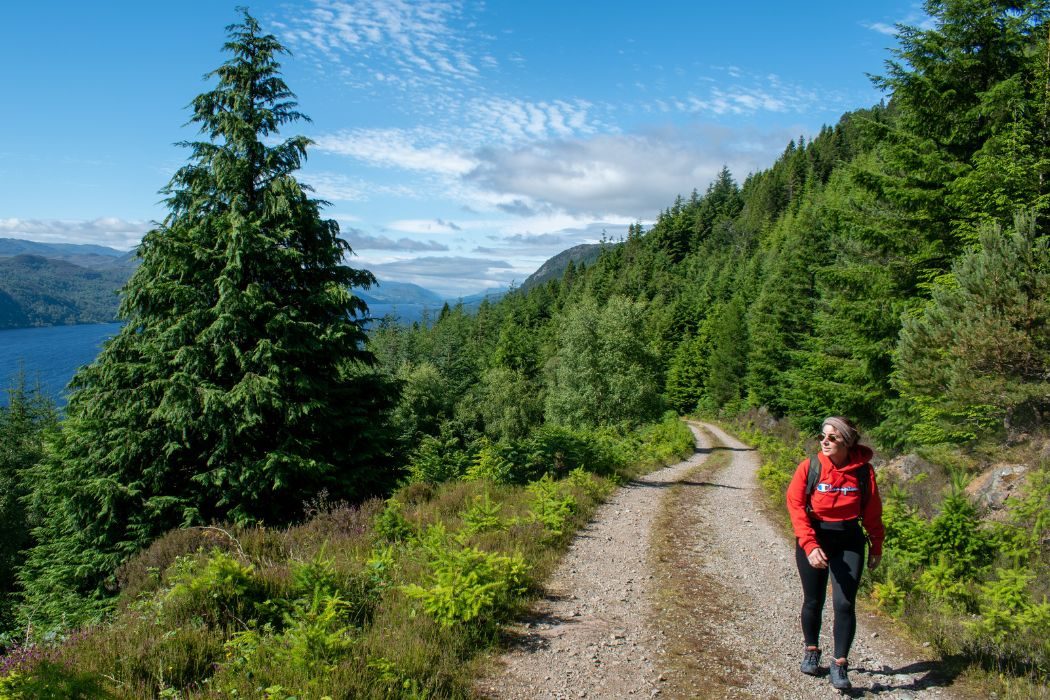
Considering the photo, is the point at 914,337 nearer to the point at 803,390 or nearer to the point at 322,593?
the point at 322,593

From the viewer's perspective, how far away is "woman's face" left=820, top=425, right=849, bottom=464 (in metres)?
4.28

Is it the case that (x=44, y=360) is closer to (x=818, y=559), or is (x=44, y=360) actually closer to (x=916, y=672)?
(x=818, y=559)

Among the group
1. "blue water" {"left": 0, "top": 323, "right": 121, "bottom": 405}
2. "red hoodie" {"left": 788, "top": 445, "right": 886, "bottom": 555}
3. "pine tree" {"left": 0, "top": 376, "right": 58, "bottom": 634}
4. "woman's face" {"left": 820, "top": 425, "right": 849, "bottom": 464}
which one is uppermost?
"woman's face" {"left": 820, "top": 425, "right": 849, "bottom": 464}

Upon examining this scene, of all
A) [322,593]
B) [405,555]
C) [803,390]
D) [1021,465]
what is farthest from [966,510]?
[803,390]

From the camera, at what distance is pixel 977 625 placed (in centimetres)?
511

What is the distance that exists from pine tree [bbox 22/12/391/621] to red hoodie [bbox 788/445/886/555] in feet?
29.7

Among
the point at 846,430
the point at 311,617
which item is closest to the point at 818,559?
the point at 846,430

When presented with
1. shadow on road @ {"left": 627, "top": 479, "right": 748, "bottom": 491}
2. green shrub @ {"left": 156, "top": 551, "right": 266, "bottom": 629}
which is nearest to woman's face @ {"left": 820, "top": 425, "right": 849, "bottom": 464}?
green shrub @ {"left": 156, "top": 551, "right": 266, "bottom": 629}

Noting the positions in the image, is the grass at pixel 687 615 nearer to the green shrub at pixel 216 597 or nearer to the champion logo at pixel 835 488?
the champion logo at pixel 835 488

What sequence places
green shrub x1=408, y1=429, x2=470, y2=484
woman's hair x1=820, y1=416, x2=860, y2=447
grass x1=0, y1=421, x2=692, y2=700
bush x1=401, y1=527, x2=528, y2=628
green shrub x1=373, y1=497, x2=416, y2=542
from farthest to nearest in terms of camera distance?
green shrub x1=408, y1=429, x2=470, y2=484 → green shrub x1=373, y1=497, x2=416, y2=542 → bush x1=401, y1=527, x2=528, y2=628 → woman's hair x1=820, y1=416, x2=860, y2=447 → grass x1=0, y1=421, x2=692, y2=700

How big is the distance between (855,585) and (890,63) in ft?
46.7

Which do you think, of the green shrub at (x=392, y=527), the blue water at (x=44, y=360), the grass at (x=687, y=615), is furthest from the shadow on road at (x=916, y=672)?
the blue water at (x=44, y=360)

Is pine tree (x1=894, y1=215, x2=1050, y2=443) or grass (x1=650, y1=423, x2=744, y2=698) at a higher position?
pine tree (x1=894, y1=215, x2=1050, y2=443)

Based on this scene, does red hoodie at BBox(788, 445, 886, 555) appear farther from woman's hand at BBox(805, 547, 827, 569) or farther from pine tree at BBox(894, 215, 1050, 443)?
pine tree at BBox(894, 215, 1050, 443)
